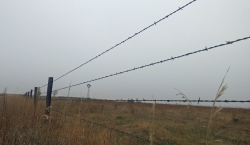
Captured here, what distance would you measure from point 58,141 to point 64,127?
1.64ft

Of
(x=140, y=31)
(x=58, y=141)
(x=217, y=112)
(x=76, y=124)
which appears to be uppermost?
(x=140, y=31)

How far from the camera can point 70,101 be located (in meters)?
3.54

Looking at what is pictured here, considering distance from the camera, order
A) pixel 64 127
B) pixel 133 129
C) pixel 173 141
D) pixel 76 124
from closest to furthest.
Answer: pixel 76 124
pixel 64 127
pixel 173 141
pixel 133 129

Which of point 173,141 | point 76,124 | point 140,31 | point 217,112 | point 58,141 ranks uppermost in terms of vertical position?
point 140,31

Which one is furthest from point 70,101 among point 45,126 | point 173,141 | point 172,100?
point 173,141

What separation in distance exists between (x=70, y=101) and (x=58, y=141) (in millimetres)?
735

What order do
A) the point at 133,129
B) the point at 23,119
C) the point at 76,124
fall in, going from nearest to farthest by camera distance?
the point at 76,124
the point at 23,119
the point at 133,129

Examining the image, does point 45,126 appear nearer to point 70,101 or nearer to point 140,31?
point 70,101

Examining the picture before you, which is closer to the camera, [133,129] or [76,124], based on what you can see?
[76,124]

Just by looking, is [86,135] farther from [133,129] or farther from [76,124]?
[133,129]

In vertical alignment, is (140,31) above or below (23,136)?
above

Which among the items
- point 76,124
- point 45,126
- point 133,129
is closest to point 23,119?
point 45,126

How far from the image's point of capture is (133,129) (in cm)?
732

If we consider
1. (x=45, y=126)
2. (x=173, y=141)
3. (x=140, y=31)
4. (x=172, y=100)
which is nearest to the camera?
(x=172, y=100)
